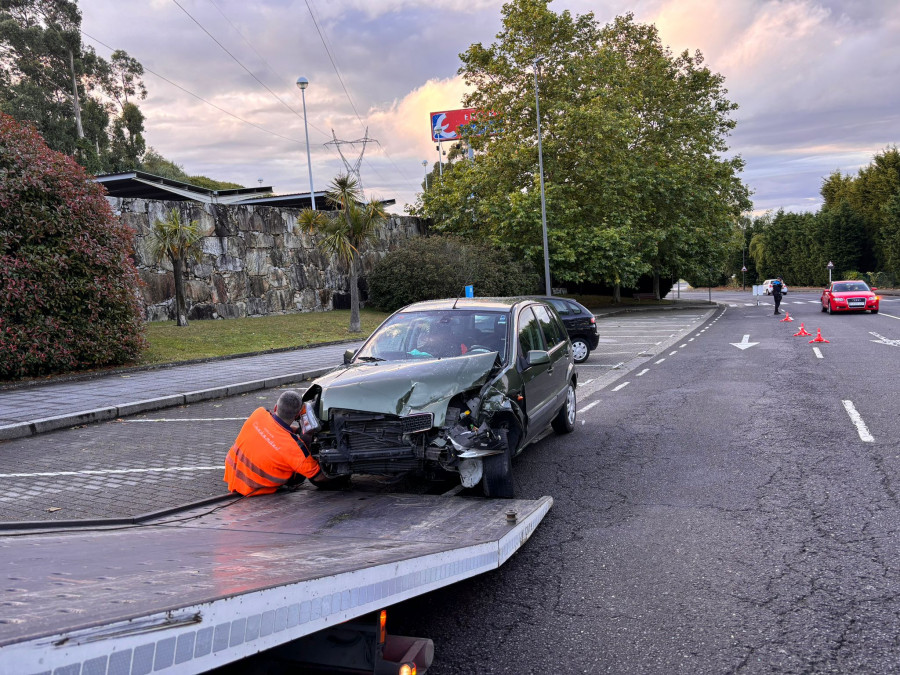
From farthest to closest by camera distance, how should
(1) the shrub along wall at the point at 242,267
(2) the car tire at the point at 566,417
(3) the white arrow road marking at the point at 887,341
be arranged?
(1) the shrub along wall at the point at 242,267 < (3) the white arrow road marking at the point at 887,341 < (2) the car tire at the point at 566,417

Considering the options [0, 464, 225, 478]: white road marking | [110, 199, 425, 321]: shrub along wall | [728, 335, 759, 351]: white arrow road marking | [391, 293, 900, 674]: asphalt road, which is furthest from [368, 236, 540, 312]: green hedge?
[0, 464, 225, 478]: white road marking

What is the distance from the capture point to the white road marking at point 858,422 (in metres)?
7.39

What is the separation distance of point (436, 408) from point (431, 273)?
997 inches

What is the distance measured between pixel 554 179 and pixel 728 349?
2140cm

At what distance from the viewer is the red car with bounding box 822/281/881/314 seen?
3012 centimetres

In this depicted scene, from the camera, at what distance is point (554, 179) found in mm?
37594

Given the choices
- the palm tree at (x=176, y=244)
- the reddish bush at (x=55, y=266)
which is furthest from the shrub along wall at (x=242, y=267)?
the reddish bush at (x=55, y=266)

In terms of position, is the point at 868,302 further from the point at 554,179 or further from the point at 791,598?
the point at 791,598

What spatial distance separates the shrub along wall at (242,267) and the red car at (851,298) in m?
20.5

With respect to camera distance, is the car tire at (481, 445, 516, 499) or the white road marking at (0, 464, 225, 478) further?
the white road marking at (0, 464, 225, 478)

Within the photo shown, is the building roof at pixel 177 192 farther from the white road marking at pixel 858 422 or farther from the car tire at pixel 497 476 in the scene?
the car tire at pixel 497 476

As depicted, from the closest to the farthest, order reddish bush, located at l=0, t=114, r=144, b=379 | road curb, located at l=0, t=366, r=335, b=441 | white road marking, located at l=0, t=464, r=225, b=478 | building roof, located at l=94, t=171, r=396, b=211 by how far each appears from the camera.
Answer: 1. white road marking, located at l=0, t=464, r=225, b=478
2. road curb, located at l=0, t=366, r=335, b=441
3. reddish bush, located at l=0, t=114, r=144, b=379
4. building roof, located at l=94, t=171, r=396, b=211

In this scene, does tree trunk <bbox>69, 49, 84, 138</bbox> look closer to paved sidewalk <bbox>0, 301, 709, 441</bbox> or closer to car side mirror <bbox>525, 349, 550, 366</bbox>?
paved sidewalk <bbox>0, 301, 709, 441</bbox>

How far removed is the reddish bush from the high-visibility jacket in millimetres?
9129
